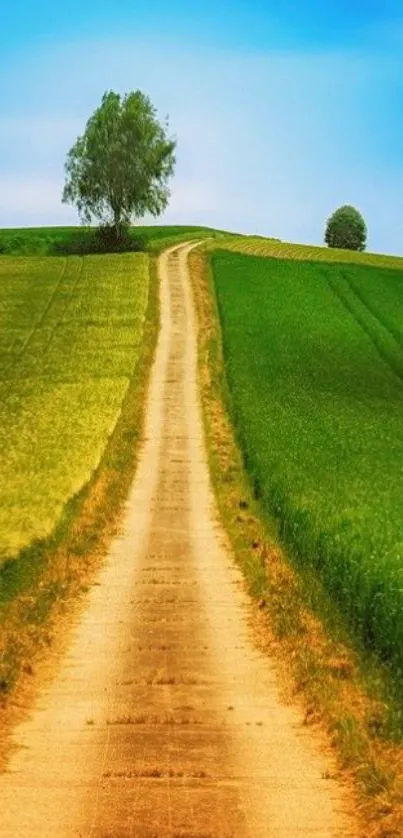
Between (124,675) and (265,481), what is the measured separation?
14067 mm

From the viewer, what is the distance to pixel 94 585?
1966 cm

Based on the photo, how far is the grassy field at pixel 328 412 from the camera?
56.5 feet

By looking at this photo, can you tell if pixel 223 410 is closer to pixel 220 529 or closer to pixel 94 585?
pixel 220 529

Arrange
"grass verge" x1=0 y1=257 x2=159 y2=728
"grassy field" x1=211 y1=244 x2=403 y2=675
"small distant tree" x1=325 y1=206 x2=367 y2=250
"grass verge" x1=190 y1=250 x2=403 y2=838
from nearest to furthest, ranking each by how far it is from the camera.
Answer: "grass verge" x1=190 y1=250 x2=403 y2=838
"grass verge" x1=0 y1=257 x2=159 y2=728
"grassy field" x1=211 y1=244 x2=403 y2=675
"small distant tree" x1=325 y1=206 x2=367 y2=250

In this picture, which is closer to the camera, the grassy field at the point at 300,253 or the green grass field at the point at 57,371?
the green grass field at the point at 57,371

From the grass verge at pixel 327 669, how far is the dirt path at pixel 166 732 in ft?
0.96

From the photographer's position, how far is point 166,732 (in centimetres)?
1191

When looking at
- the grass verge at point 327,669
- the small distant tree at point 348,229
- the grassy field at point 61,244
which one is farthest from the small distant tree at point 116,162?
the grass verge at point 327,669

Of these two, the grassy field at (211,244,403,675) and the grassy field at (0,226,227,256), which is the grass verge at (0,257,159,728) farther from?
the grassy field at (0,226,227,256)

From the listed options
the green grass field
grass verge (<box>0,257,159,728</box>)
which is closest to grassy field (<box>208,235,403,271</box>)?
the green grass field

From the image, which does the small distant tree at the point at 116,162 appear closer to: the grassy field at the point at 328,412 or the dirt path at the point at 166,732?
the grassy field at the point at 328,412

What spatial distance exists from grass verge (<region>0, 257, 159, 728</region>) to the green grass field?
0.43m

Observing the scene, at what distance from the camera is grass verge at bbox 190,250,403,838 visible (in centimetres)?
1047

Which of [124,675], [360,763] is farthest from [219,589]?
[360,763]
